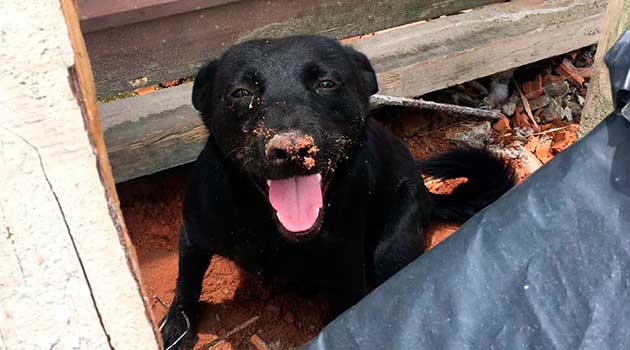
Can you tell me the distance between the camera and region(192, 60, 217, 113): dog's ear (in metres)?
2.51

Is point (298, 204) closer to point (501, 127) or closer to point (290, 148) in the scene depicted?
point (290, 148)

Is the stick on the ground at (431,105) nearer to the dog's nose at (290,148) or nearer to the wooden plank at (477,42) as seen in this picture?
the wooden plank at (477,42)

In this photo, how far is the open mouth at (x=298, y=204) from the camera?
2.19 metres

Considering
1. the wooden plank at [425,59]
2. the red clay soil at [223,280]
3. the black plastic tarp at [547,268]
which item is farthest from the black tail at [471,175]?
the black plastic tarp at [547,268]

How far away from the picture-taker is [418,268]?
164 centimetres

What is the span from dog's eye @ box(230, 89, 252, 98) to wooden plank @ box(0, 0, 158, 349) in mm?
932

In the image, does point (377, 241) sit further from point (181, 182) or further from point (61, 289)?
point (61, 289)

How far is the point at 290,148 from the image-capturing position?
2.00 m

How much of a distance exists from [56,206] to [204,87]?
1.25 m

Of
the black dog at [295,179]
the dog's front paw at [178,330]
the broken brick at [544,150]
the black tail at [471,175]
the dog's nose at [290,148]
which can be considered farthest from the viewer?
the broken brick at [544,150]

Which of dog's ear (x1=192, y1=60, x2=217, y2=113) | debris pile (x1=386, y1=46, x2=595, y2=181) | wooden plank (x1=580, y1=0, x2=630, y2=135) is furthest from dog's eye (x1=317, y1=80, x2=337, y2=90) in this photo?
debris pile (x1=386, y1=46, x2=595, y2=181)

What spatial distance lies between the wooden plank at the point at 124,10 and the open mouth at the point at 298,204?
3.94 ft

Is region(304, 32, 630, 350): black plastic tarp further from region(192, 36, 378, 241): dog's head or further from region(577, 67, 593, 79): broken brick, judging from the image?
region(577, 67, 593, 79): broken brick

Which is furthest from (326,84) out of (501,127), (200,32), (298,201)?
(501,127)
